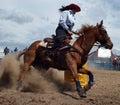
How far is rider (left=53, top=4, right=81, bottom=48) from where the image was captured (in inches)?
475

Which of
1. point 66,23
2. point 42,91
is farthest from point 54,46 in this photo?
point 42,91

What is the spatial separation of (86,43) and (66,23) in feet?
2.77

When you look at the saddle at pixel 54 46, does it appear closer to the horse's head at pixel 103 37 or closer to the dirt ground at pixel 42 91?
the horse's head at pixel 103 37

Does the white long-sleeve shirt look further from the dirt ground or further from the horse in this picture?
the dirt ground

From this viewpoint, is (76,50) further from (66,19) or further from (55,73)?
(55,73)

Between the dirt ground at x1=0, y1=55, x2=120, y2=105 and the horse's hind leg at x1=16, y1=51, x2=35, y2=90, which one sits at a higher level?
the horse's hind leg at x1=16, y1=51, x2=35, y2=90

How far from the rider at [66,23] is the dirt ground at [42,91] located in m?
A: 1.63

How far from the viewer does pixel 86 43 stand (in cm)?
1213

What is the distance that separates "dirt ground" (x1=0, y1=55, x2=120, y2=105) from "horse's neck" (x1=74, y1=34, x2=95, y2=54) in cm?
135

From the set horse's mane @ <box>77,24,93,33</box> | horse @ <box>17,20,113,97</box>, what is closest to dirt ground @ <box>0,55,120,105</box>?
horse @ <box>17,20,113,97</box>

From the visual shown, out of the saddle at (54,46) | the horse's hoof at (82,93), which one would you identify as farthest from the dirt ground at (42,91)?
the saddle at (54,46)

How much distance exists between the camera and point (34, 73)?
13695 millimetres

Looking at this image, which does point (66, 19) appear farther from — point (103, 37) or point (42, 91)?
point (42, 91)

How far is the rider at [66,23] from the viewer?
39.5 ft
